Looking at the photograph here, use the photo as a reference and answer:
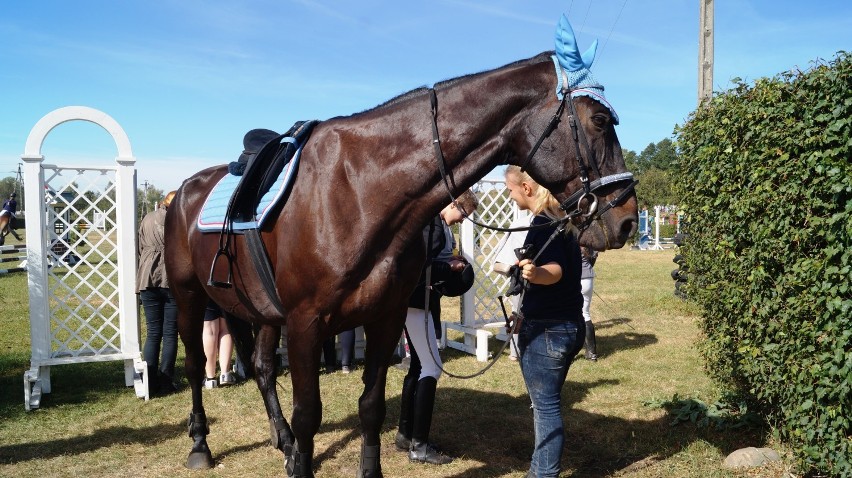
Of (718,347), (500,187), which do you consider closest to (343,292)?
(718,347)

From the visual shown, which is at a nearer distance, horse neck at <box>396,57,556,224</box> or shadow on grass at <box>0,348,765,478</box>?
horse neck at <box>396,57,556,224</box>

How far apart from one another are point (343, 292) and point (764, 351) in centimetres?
258

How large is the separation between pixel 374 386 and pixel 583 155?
1.72 metres

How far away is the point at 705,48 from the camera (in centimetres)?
1046

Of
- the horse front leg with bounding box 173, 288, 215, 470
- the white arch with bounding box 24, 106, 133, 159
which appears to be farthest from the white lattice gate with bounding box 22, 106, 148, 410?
the horse front leg with bounding box 173, 288, 215, 470

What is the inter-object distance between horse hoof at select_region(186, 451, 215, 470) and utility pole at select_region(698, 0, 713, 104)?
30.5 feet

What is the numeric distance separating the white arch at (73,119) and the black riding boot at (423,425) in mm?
4018

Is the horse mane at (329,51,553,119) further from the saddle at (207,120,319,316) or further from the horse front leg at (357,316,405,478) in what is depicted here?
the horse front leg at (357,316,405,478)

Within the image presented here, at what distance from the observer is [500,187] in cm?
912

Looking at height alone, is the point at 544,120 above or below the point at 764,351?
above

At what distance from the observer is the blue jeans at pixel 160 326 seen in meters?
6.46

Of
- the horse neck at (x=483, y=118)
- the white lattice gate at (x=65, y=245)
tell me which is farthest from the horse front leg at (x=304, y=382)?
the white lattice gate at (x=65, y=245)

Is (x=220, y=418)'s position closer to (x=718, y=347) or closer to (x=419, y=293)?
(x=419, y=293)

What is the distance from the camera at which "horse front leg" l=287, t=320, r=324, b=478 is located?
2.98 m
